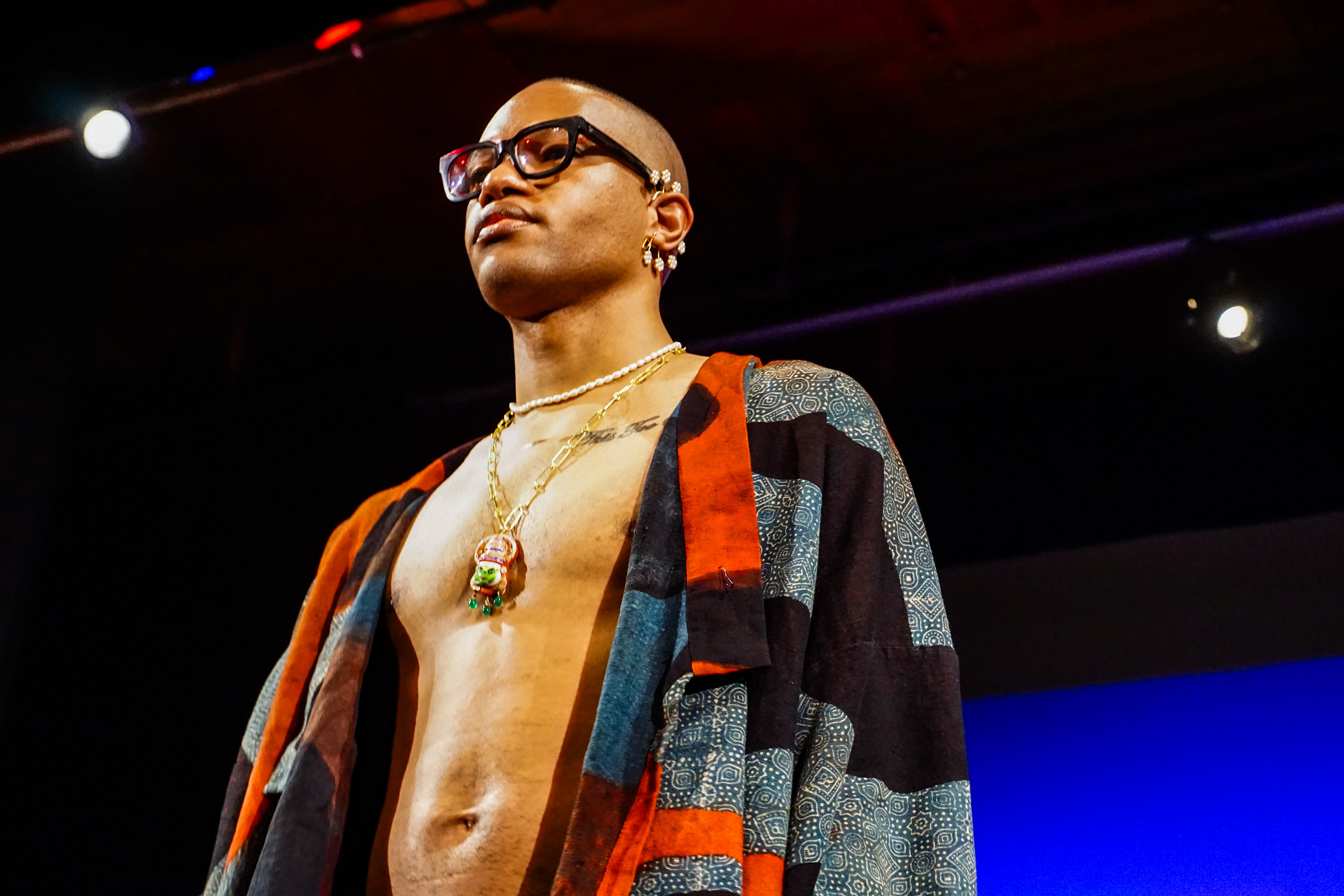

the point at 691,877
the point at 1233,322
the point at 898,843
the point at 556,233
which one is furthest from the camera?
the point at 1233,322

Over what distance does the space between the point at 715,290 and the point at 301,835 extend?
189 centimetres

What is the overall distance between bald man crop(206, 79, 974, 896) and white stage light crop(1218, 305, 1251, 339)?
1296 millimetres

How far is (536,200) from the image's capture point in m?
1.85

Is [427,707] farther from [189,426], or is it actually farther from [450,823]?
[189,426]

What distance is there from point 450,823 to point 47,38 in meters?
2.07

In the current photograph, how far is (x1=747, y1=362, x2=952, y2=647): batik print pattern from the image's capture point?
4.90 feet

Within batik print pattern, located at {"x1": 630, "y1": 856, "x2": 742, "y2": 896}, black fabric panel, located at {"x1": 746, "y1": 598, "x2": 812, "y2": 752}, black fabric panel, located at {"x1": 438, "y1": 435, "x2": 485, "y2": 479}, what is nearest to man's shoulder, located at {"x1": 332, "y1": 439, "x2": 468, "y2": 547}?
black fabric panel, located at {"x1": 438, "y1": 435, "x2": 485, "y2": 479}

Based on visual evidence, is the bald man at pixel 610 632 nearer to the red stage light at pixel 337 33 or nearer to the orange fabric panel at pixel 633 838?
the orange fabric panel at pixel 633 838

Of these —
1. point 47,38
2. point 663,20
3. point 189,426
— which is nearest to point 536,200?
point 663,20

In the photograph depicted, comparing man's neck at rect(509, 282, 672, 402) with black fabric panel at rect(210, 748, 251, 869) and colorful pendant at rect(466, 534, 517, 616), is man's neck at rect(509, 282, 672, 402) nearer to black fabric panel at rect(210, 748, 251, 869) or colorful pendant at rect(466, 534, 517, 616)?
colorful pendant at rect(466, 534, 517, 616)

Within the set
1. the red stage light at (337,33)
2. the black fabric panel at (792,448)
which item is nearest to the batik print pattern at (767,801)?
the black fabric panel at (792,448)

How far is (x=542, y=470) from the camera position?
69.6 inches

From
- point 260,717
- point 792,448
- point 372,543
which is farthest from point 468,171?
point 260,717

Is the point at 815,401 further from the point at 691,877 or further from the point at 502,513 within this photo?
the point at 691,877
